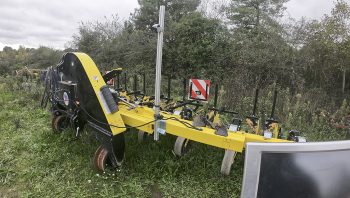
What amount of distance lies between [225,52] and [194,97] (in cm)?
676

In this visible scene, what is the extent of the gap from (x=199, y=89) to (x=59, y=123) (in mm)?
2558

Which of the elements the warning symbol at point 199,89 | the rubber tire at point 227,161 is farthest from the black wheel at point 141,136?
the rubber tire at point 227,161

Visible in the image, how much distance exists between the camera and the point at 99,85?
3436 mm

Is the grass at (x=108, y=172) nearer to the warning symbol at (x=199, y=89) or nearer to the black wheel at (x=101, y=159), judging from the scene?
the black wheel at (x=101, y=159)

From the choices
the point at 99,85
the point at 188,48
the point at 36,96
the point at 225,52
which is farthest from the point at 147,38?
the point at 99,85

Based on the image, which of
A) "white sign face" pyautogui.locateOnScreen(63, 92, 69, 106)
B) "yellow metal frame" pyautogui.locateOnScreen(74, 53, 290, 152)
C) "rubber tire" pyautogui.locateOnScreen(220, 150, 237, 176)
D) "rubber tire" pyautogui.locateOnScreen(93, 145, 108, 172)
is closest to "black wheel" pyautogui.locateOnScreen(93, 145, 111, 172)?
"rubber tire" pyautogui.locateOnScreen(93, 145, 108, 172)

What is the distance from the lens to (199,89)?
4379mm

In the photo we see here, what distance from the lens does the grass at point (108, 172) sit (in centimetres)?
333

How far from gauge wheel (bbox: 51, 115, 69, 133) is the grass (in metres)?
0.12

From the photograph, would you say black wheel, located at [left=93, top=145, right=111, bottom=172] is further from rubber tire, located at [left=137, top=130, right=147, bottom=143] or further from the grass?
rubber tire, located at [left=137, top=130, right=147, bottom=143]

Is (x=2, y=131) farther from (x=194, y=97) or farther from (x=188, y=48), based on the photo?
(x=188, y=48)

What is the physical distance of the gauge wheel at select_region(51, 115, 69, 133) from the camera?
4840 mm

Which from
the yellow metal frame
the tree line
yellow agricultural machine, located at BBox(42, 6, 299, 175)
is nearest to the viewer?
the yellow metal frame

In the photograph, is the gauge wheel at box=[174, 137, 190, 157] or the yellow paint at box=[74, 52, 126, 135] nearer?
the yellow paint at box=[74, 52, 126, 135]
